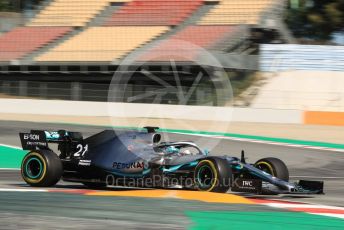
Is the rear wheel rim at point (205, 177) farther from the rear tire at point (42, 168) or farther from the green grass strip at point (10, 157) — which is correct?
the green grass strip at point (10, 157)

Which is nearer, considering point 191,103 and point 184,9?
point 191,103

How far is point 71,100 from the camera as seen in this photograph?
84.2ft

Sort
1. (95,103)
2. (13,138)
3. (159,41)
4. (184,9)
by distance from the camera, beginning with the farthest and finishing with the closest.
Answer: (184,9) < (159,41) < (95,103) < (13,138)

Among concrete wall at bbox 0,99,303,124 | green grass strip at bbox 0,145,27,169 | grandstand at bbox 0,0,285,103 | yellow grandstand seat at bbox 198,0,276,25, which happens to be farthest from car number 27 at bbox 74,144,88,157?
yellow grandstand seat at bbox 198,0,276,25

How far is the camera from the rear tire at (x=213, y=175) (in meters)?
8.39

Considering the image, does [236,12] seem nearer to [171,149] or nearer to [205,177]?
[171,149]

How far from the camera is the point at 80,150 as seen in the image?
32.2ft

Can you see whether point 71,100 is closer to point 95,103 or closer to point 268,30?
point 95,103

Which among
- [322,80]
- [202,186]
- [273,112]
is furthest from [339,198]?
[322,80]

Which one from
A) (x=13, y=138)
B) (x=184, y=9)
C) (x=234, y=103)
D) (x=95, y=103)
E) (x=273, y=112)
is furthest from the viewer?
(x=184, y=9)

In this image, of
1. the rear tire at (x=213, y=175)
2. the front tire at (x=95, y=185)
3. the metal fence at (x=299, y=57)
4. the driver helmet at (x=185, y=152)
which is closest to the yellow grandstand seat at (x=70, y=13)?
the metal fence at (x=299, y=57)

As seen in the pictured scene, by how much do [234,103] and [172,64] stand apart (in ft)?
9.82

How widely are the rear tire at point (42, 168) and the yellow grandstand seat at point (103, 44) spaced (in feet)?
65.9

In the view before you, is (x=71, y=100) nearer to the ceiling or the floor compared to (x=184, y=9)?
nearer to the floor
